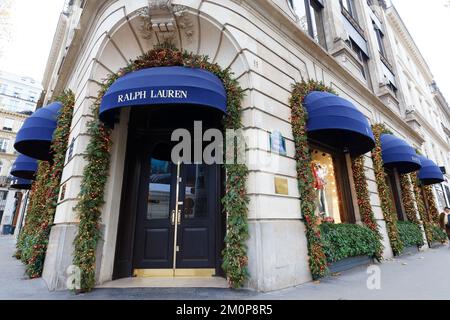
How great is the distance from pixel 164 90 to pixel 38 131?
5.12 meters

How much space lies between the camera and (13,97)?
166 ft

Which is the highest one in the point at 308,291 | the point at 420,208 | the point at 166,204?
the point at 420,208

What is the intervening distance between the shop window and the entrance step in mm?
4005

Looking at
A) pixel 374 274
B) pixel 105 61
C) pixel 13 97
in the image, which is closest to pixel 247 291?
pixel 374 274

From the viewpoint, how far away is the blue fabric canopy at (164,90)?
4742mm

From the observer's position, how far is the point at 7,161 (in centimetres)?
3966

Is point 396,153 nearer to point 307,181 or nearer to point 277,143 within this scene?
point 307,181

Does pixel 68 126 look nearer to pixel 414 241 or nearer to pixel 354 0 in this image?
pixel 414 241

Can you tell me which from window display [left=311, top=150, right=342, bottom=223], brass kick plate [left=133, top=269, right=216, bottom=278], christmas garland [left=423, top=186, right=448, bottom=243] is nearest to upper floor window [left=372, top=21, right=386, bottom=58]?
christmas garland [left=423, top=186, right=448, bottom=243]

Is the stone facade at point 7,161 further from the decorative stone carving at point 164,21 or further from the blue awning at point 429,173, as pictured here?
the blue awning at point 429,173

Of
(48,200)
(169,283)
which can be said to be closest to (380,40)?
(169,283)

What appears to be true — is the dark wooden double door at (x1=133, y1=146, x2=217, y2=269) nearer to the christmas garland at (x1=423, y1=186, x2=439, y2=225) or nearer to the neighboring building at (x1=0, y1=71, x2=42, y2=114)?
the christmas garland at (x1=423, y1=186, x2=439, y2=225)

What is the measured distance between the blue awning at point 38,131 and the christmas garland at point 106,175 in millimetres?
2699

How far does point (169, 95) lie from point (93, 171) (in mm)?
2595
